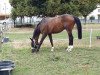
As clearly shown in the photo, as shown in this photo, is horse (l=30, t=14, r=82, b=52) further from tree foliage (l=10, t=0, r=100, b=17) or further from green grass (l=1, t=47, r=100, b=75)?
tree foliage (l=10, t=0, r=100, b=17)

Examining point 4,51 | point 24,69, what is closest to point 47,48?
point 4,51

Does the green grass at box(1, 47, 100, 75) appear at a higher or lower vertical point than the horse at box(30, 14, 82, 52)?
lower

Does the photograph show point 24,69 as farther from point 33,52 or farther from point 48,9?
point 48,9

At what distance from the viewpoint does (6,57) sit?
16.7m

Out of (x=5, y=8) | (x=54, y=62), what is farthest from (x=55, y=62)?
(x=5, y=8)

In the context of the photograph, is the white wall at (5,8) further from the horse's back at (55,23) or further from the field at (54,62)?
the field at (54,62)

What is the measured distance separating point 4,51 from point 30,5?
1008 inches

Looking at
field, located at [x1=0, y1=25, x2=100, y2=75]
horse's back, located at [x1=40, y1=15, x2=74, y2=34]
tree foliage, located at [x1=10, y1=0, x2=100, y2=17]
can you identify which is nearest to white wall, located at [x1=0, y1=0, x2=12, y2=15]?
tree foliage, located at [x1=10, y1=0, x2=100, y2=17]

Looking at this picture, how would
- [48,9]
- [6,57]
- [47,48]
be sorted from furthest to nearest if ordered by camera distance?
[48,9]
[47,48]
[6,57]

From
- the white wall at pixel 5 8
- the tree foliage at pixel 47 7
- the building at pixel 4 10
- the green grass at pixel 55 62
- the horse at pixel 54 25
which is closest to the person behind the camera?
the green grass at pixel 55 62

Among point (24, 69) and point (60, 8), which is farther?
point (60, 8)

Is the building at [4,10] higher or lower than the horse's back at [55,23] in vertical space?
lower

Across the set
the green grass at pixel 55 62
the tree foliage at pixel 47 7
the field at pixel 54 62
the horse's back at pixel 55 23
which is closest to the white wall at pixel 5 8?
the tree foliage at pixel 47 7

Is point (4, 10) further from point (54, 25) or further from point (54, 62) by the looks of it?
point (54, 62)
